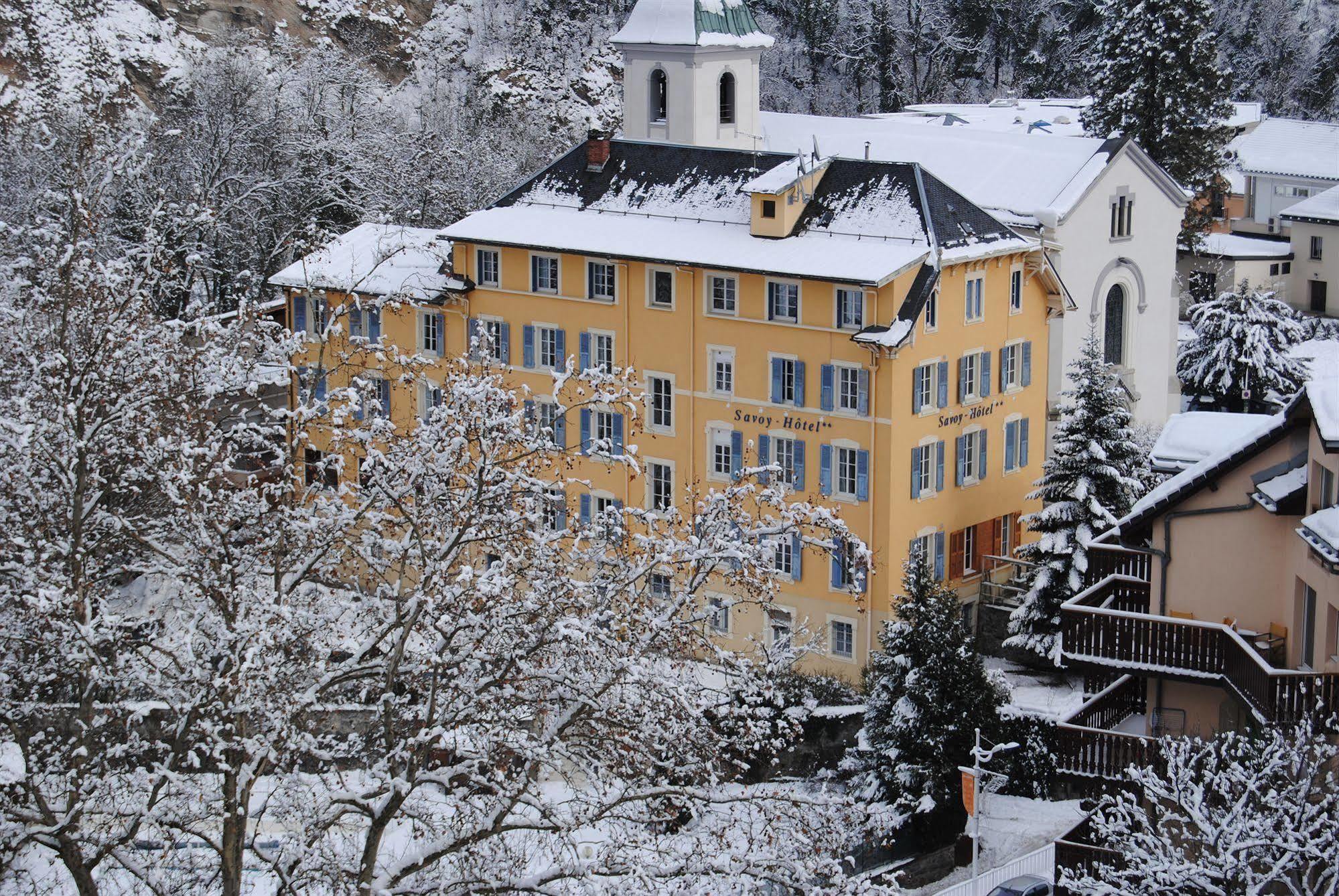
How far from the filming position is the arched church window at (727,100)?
63531mm

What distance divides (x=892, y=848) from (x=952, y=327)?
13669mm

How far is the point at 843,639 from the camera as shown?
46.0 metres

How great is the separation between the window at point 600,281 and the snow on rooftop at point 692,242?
1.81 feet

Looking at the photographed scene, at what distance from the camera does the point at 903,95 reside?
124 m

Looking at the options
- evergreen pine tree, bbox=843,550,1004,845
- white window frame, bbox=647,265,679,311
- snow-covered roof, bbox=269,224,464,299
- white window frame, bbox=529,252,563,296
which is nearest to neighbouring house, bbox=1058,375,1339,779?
evergreen pine tree, bbox=843,550,1004,845

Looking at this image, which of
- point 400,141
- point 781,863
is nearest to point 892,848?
point 781,863

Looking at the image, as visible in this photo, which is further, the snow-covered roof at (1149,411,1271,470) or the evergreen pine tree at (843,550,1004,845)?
the evergreen pine tree at (843,550,1004,845)

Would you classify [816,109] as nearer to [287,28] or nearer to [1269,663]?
[287,28]

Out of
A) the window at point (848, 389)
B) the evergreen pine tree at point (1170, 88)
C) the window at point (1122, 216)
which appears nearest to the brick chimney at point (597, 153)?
the window at point (848, 389)

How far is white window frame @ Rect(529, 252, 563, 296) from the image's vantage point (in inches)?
1955

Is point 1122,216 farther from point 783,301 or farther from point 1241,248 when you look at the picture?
point 1241,248

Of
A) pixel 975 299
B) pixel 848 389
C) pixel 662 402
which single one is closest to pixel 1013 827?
pixel 848 389

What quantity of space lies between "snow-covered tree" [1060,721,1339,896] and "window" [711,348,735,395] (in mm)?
20880

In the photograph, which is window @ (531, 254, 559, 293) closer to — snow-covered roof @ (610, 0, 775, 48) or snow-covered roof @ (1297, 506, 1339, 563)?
snow-covered roof @ (610, 0, 775, 48)
